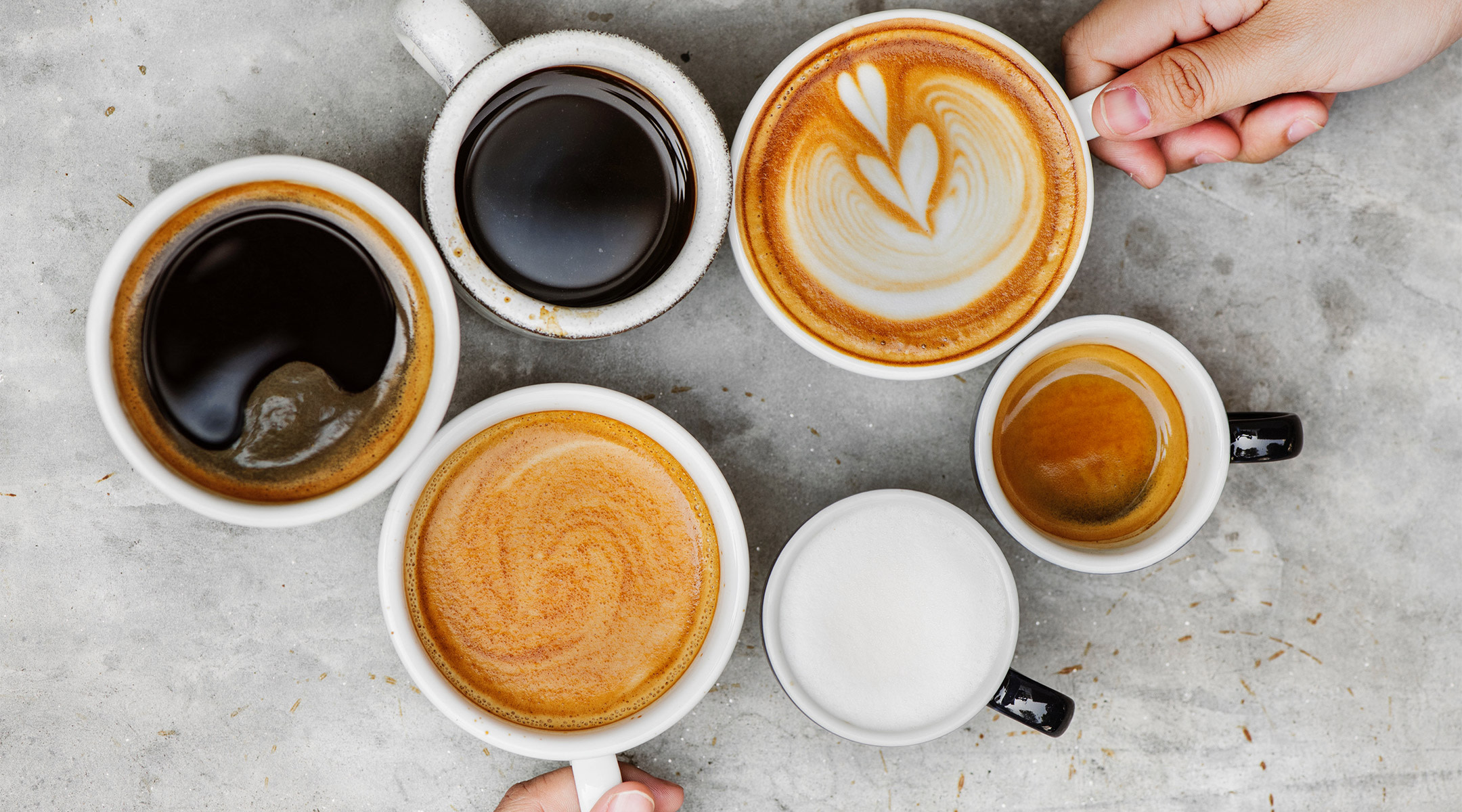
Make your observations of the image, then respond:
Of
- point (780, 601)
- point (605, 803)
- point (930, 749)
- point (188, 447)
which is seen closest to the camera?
point (188, 447)

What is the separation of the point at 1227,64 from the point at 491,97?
107cm

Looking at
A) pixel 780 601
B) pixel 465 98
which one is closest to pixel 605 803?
pixel 780 601

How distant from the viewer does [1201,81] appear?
121cm

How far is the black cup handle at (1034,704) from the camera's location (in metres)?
1.23

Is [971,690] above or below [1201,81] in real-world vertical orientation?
below

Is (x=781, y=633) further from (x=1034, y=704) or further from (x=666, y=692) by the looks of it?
(x=1034, y=704)

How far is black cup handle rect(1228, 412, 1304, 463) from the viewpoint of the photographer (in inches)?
48.4

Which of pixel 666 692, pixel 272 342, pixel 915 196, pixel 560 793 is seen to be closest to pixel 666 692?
pixel 666 692

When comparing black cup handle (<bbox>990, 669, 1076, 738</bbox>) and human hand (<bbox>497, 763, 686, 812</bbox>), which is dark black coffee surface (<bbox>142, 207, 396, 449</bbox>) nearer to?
human hand (<bbox>497, 763, 686, 812</bbox>)

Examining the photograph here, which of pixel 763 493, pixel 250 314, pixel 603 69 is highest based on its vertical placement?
pixel 603 69

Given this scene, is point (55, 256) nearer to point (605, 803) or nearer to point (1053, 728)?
point (605, 803)

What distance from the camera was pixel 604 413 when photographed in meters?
1.22

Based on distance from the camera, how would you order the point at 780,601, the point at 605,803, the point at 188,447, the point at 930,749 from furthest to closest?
the point at 930,749 < the point at 780,601 < the point at 605,803 < the point at 188,447

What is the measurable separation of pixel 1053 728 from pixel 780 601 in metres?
0.45
